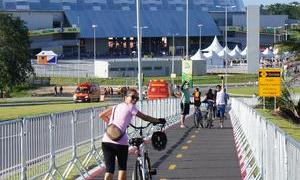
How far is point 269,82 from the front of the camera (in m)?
34.2

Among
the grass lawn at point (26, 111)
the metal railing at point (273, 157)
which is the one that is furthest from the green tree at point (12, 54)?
the metal railing at point (273, 157)

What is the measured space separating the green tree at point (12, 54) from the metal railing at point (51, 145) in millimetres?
69893

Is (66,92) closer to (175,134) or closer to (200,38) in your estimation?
(175,134)

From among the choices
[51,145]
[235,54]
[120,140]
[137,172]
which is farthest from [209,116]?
[235,54]

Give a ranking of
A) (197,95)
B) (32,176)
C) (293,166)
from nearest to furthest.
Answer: (293,166)
(32,176)
(197,95)

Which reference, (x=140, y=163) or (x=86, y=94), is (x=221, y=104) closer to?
(x=140, y=163)

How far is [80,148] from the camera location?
1716 centimetres

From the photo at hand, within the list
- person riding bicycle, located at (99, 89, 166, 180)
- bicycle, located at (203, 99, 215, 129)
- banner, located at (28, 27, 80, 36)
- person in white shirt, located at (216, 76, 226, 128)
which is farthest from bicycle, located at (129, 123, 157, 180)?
banner, located at (28, 27, 80, 36)

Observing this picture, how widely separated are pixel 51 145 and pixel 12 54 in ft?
255

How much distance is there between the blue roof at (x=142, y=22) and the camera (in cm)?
16862

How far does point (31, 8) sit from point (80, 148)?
151 metres

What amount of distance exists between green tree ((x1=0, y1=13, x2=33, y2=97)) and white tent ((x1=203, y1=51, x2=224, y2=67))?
43263 mm

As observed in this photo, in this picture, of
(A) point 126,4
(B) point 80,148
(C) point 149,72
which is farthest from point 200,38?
(B) point 80,148

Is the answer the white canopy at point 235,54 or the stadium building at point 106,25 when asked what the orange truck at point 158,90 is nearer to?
the white canopy at point 235,54
